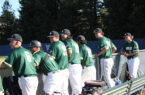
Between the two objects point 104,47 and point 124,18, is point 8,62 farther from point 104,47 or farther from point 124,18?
point 124,18

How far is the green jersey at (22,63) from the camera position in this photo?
7.54 m

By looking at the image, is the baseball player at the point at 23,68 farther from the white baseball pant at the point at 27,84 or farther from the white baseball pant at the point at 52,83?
the white baseball pant at the point at 52,83

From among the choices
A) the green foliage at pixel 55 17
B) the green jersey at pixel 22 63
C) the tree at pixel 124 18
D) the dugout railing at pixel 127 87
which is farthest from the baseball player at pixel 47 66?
the green foliage at pixel 55 17

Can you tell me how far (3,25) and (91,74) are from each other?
5199cm

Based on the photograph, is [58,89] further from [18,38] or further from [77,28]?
[77,28]

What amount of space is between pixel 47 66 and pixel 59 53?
0.72 metres

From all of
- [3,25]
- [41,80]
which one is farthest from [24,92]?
[3,25]

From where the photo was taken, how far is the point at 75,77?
963 cm

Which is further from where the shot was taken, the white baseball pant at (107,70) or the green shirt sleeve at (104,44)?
the green shirt sleeve at (104,44)

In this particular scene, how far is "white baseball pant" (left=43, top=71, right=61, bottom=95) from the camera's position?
8250 mm

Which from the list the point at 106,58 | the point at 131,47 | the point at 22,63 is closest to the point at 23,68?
the point at 22,63

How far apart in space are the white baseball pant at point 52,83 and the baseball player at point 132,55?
380 cm

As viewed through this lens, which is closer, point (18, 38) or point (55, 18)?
point (18, 38)

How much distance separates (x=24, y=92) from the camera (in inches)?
301
